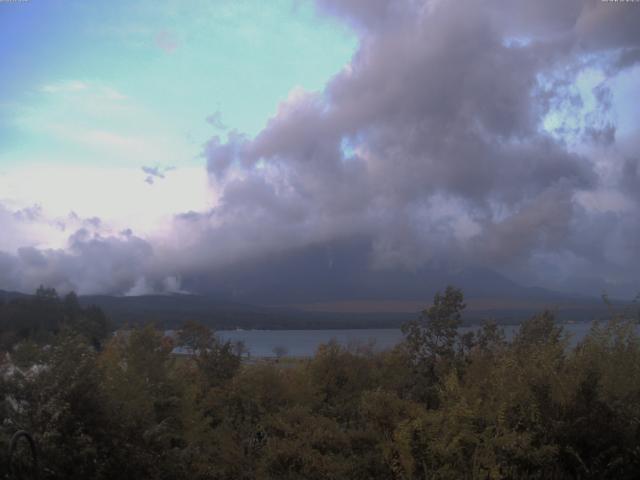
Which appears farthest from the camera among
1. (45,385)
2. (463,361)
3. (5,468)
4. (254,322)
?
(254,322)

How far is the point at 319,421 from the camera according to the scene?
30.5 ft

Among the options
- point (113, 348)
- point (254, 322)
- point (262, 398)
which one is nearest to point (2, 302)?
point (113, 348)

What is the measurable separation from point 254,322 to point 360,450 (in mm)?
48081

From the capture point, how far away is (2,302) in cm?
2152

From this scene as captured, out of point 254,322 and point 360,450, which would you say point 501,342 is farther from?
point 254,322

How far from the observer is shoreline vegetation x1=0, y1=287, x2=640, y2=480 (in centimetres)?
676

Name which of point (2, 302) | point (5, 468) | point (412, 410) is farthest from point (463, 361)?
point (2, 302)

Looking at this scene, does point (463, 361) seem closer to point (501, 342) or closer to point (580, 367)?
point (501, 342)

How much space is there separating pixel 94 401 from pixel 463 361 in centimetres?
909

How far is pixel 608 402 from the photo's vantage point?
28.6ft

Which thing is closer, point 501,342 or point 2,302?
point 501,342

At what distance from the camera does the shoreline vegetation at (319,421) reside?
6762 mm

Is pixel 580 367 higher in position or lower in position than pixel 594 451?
higher

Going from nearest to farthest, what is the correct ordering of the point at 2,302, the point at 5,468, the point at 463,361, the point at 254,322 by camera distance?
1. the point at 5,468
2. the point at 463,361
3. the point at 2,302
4. the point at 254,322
